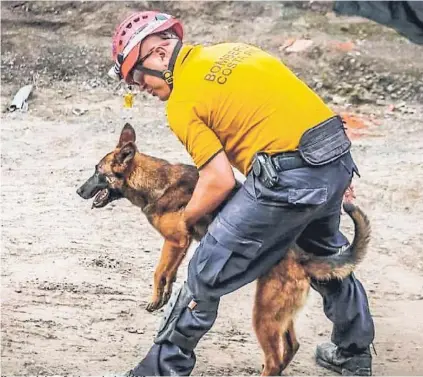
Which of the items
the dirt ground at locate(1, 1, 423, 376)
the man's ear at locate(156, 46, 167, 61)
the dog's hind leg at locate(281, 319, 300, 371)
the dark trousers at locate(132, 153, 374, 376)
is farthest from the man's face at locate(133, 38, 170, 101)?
the dirt ground at locate(1, 1, 423, 376)

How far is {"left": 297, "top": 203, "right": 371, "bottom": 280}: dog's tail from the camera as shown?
4809 millimetres

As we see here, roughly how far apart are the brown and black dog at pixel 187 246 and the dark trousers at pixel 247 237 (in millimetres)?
149

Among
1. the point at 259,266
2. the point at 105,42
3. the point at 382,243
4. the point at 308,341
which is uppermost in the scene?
the point at 259,266

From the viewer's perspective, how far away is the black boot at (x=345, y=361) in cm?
514

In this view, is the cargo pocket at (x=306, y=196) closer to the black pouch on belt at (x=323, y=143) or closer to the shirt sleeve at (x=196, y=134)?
the black pouch on belt at (x=323, y=143)

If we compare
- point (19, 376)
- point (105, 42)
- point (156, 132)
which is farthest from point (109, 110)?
point (19, 376)

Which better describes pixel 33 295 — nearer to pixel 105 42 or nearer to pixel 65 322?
pixel 65 322

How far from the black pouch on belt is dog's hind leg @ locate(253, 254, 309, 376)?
1.92 ft

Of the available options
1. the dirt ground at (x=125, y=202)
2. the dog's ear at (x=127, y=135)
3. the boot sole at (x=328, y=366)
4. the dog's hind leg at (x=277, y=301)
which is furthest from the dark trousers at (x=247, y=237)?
the dog's ear at (x=127, y=135)

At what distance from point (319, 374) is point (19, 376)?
1731 millimetres

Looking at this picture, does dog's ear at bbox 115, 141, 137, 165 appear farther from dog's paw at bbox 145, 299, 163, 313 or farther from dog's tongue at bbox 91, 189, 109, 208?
dog's paw at bbox 145, 299, 163, 313

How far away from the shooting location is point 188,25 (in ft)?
42.4

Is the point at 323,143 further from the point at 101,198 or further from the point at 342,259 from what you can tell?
the point at 101,198

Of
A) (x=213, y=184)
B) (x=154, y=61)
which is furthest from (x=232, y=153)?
(x=154, y=61)
